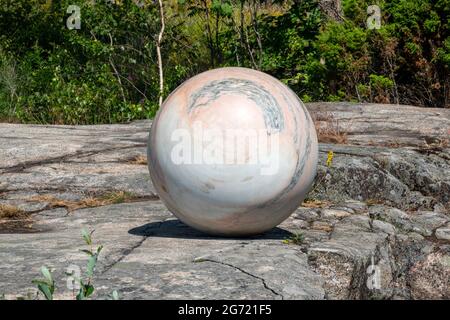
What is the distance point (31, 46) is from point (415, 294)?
1353 cm

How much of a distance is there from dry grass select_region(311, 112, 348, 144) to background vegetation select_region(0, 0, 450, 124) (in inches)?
109

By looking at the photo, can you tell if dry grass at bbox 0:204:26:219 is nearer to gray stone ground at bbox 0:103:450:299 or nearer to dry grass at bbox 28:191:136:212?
gray stone ground at bbox 0:103:450:299

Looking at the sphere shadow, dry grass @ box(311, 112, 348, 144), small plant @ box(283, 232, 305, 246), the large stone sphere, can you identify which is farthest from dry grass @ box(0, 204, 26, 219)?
dry grass @ box(311, 112, 348, 144)

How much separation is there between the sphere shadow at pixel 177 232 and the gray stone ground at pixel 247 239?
0.01m

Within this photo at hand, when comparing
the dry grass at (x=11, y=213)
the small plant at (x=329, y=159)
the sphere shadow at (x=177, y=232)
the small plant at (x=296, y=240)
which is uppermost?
the small plant at (x=329, y=159)

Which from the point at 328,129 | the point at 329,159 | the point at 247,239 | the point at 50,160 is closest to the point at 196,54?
the point at 328,129

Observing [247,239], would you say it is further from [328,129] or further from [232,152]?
[328,129]

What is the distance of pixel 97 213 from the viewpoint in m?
8.04

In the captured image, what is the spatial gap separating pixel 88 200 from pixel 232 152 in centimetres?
316

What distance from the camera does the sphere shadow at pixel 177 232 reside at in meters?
6.55

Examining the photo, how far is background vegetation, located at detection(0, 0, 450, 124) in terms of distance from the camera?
608 inches

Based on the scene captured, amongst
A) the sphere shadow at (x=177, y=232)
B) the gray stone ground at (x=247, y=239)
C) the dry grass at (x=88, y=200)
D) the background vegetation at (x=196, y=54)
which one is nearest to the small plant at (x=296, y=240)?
the gray stone ground at (x=247, y=239)

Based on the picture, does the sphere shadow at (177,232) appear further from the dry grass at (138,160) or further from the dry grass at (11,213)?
the dry grass at (138,160)
